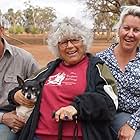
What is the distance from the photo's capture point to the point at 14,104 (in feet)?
10.3

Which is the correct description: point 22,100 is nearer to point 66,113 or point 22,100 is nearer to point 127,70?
point 66,113

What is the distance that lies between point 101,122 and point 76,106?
251 mm

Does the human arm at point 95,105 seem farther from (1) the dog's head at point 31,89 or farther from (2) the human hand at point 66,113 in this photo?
(1) the dog's head at point 31,89

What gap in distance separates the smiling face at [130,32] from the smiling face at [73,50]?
1.47 feet

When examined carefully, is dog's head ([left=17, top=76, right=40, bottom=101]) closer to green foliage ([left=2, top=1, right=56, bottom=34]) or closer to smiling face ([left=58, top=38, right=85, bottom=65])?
smiling face ([left=58, top=38, right=85, bottom=65])


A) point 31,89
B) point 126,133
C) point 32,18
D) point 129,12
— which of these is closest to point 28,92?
point 31,89

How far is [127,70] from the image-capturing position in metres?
Result: 3.16

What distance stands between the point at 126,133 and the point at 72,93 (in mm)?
534

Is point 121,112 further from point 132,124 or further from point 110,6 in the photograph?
point 110,6

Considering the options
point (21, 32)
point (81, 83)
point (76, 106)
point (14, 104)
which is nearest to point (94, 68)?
point (81, 83)

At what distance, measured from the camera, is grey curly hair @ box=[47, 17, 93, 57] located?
2.94 metres

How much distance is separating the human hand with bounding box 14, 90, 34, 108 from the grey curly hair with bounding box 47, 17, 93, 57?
454 mm

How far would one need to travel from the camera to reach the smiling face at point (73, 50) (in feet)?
9.66

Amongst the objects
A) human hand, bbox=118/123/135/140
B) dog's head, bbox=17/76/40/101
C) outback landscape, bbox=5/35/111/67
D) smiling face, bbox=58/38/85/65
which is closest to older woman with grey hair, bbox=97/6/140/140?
human hand, bbox=118/123/135/140
